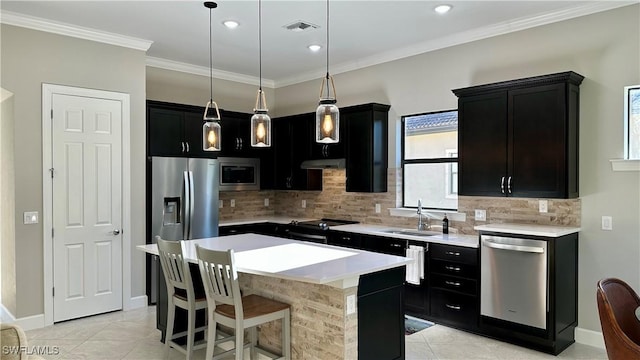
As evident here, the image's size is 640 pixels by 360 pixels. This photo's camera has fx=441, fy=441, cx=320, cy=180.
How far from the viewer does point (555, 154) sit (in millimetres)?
3811

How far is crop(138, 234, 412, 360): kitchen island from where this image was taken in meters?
2.77

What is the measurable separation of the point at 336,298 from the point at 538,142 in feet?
7.84

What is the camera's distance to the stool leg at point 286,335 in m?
3.12

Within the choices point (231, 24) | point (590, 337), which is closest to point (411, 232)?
point (590, 337)

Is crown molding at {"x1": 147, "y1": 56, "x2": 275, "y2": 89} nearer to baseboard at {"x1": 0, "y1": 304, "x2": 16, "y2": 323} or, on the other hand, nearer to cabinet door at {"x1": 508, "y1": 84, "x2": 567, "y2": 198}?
baseboard at {"x1": 0, "y1": 304, "x2": 16, "y2": 323}

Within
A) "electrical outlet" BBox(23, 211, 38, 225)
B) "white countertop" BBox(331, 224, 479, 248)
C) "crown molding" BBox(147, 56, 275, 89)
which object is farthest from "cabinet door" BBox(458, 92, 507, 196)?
"electrical outlet" BBox(23, 211, 38, 225)

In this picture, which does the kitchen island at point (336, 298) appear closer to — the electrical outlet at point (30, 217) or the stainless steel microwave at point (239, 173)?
the electrical outlet at point (30, 217)

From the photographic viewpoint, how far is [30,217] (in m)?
4.34

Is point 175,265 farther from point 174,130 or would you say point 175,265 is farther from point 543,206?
point 543,206

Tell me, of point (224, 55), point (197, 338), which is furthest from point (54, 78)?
point (197, 338)

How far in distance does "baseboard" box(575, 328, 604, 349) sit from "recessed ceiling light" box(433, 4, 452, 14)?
10.2 feet

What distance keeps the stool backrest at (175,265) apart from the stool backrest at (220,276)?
32 cm

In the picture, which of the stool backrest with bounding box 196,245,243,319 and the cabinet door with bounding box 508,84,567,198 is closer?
the stool backrest with bounding box 196,245,243,319

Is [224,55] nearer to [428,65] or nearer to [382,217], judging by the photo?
[428,65]
